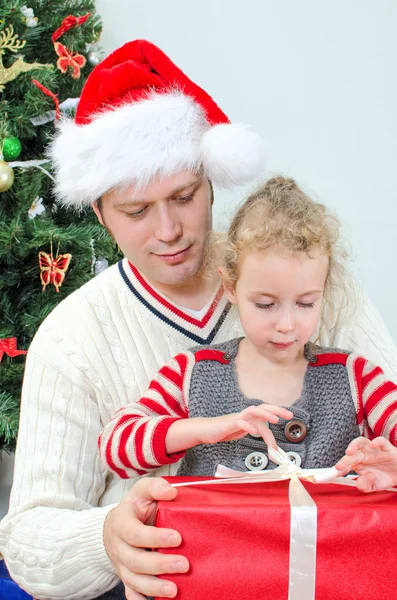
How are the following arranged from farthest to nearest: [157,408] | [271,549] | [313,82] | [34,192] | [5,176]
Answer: [313,82] < [34,192] < [5,176] < [157,408] < [271,549]

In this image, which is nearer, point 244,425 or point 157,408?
point 244,425

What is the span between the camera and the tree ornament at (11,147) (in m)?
2.12

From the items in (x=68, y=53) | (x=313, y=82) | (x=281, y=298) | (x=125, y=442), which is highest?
(x=313, y=82)

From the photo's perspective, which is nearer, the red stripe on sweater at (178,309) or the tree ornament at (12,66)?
the red stripe on sweater at (178,309)

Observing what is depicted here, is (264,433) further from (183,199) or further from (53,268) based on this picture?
(53,268)

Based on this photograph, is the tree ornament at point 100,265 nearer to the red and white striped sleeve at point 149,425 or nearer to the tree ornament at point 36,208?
the tree ornament at point 36,208

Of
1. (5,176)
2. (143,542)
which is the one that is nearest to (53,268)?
(5,176)

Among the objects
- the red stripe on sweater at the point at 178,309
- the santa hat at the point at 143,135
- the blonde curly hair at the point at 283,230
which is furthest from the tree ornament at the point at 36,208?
the blonde curly hair at the point at 283,230

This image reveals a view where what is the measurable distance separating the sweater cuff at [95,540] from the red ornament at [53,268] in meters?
1.14

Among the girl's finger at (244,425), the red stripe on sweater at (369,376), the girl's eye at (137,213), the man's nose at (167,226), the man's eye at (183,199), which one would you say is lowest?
the girl's finger at (244,425)

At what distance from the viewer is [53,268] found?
2.18 meters

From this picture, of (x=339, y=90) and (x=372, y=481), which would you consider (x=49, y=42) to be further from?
(x=372, y=481)

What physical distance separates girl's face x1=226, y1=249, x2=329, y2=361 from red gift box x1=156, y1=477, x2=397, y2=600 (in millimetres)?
313

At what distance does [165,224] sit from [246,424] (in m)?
0.49
